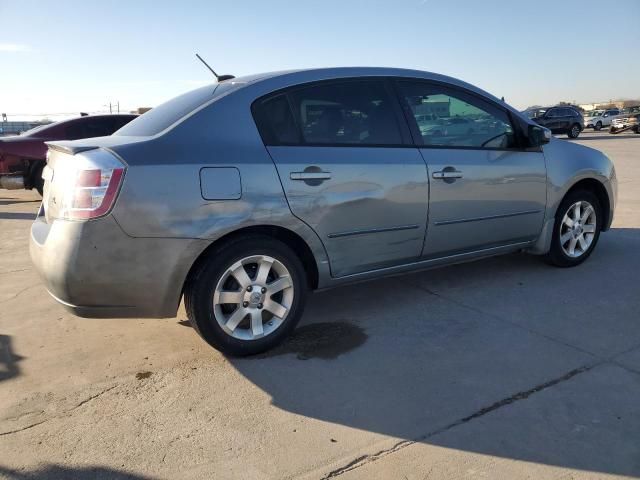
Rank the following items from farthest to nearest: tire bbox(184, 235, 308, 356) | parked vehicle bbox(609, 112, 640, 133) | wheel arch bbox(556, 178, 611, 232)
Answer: parked vehicle bbox(609, 112, 640, 133) < wheel arch bbox(556, 178, 611, 232) < tire bbox(184, 235, 308, 356)

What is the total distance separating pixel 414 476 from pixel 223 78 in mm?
3165

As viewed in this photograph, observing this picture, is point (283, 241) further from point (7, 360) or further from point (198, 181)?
point (7, 360)

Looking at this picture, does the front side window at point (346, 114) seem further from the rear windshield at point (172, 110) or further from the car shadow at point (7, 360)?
the car shadow at point (7, 360)

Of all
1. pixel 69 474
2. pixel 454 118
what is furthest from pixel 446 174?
pixel 69 474

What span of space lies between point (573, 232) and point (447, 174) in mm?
1726

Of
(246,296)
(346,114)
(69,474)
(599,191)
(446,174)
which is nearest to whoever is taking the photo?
(69,474)

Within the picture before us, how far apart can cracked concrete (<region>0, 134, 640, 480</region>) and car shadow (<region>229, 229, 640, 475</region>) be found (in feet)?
0.04

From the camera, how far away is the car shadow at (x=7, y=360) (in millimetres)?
3158

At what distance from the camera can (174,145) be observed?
2990mm

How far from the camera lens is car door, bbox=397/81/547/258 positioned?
12.8 feet

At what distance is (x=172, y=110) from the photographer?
3492mm

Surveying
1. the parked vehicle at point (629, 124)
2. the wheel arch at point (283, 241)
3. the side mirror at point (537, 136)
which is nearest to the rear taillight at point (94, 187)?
the wheel arch at point (283, 241)

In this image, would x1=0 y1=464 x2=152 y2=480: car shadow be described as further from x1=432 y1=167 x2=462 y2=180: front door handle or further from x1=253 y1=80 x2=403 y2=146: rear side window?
x1=432 y1=167 x2=462 y2=180: front door handle

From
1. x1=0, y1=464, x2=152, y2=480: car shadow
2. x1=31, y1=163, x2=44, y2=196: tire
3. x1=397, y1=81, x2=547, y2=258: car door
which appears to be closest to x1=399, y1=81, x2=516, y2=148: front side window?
x1=397, y1=81, x2=547, y2=258: car door
